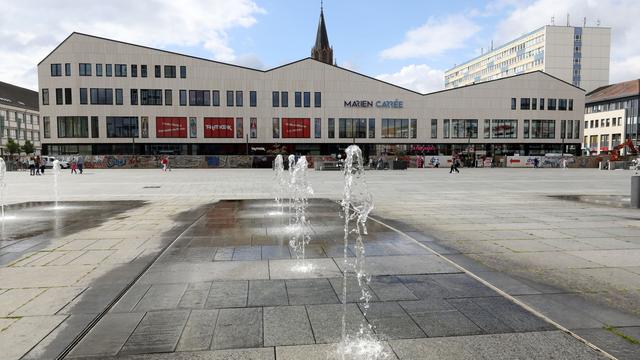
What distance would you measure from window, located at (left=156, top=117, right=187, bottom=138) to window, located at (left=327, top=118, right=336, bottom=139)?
65.4 ft

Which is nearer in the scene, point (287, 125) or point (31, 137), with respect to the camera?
point (287, 125)

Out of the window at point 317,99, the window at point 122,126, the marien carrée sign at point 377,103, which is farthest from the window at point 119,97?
the marien carrée sign at point 377,103

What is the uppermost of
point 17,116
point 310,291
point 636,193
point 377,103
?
point 17,116

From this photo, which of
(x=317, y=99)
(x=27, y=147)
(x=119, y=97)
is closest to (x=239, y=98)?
(x=317, y=99)

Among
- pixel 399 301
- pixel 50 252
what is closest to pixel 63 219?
pixel 50 252

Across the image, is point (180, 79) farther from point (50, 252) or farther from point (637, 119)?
point (637, 119)

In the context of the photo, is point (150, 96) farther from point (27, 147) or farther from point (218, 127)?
point (27, 147)

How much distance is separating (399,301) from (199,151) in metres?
59.3

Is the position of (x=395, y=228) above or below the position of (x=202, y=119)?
below

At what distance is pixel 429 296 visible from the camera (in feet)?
17.0

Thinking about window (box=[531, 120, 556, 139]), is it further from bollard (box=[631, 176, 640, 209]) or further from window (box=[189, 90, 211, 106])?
bollard (box=[631, 176, 640, 209])

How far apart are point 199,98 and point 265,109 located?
9.10m

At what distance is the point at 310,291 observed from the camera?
5375mm

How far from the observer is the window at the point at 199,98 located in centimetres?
6006
